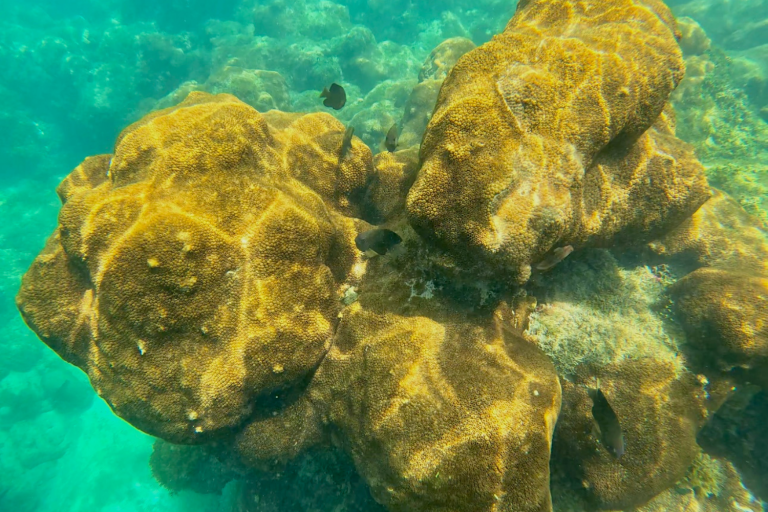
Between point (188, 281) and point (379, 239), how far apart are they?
5.55ft

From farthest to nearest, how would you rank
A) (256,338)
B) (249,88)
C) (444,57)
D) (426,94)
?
(249,88)
(444,57)
(426,94)
(256,338)

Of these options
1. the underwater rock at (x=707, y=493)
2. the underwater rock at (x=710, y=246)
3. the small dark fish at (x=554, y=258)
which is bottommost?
the underwater rock at (x=707, y=493)

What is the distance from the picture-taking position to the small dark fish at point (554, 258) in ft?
10.1

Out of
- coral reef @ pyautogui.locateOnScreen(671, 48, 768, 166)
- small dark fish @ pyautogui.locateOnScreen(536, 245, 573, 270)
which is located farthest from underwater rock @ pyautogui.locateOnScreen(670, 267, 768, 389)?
coral reef @ pyautogui.locateOnScreen(671, 48, 768, 166)

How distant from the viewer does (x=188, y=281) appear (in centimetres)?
296

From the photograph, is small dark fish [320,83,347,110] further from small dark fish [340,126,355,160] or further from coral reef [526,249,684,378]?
coral reef [526,249,684,378]

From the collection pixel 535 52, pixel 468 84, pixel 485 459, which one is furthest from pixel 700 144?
pixel 485 459

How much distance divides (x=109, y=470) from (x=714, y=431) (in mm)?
15674

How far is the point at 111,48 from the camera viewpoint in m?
18.0

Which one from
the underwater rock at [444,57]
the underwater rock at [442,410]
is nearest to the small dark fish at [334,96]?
the underwater rock at [442,410]

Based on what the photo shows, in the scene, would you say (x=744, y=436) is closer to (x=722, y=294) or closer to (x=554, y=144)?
(x=722, y=294)

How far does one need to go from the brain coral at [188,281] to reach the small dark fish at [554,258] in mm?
2033

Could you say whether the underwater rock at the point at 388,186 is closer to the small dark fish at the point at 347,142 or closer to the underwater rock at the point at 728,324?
the small dark fish at the point at 347,142

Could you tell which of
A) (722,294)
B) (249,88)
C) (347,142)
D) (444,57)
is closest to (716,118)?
(444,57)
